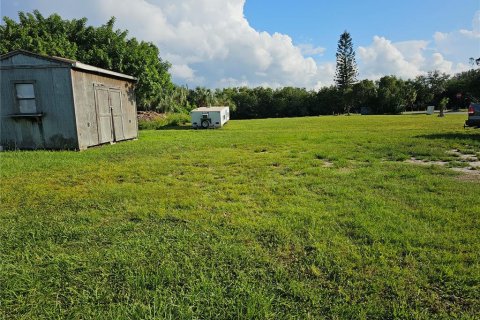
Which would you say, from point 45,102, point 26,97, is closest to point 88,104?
point 45,102

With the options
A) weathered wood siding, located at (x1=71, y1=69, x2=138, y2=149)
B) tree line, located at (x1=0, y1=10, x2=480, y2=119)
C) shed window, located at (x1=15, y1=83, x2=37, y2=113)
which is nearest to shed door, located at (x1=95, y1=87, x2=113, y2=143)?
weathered wood siding, located at (x1=71, y1=69, x2=138, y2=149)

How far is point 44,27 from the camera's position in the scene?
22.3 meters

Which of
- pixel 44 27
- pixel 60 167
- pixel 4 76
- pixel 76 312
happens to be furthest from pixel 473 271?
pixel 44 27

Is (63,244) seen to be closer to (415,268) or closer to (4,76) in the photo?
(415,268)

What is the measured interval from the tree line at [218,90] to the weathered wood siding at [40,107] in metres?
10.9

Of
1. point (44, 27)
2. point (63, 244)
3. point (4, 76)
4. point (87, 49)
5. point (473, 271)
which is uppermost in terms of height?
point (44, 27)

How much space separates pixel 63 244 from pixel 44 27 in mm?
24988

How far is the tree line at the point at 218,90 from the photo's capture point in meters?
A: 21.6

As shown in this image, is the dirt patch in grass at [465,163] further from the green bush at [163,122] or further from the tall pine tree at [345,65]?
the tall pine tree at [345,65]

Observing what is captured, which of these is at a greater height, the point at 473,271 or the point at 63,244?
the point at 63,244

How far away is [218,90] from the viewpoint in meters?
54.4

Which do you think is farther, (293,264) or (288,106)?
(288,106)

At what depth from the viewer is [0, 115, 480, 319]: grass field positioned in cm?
223

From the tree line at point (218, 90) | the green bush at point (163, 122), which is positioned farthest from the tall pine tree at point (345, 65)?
the green bush at point (163, 122)
